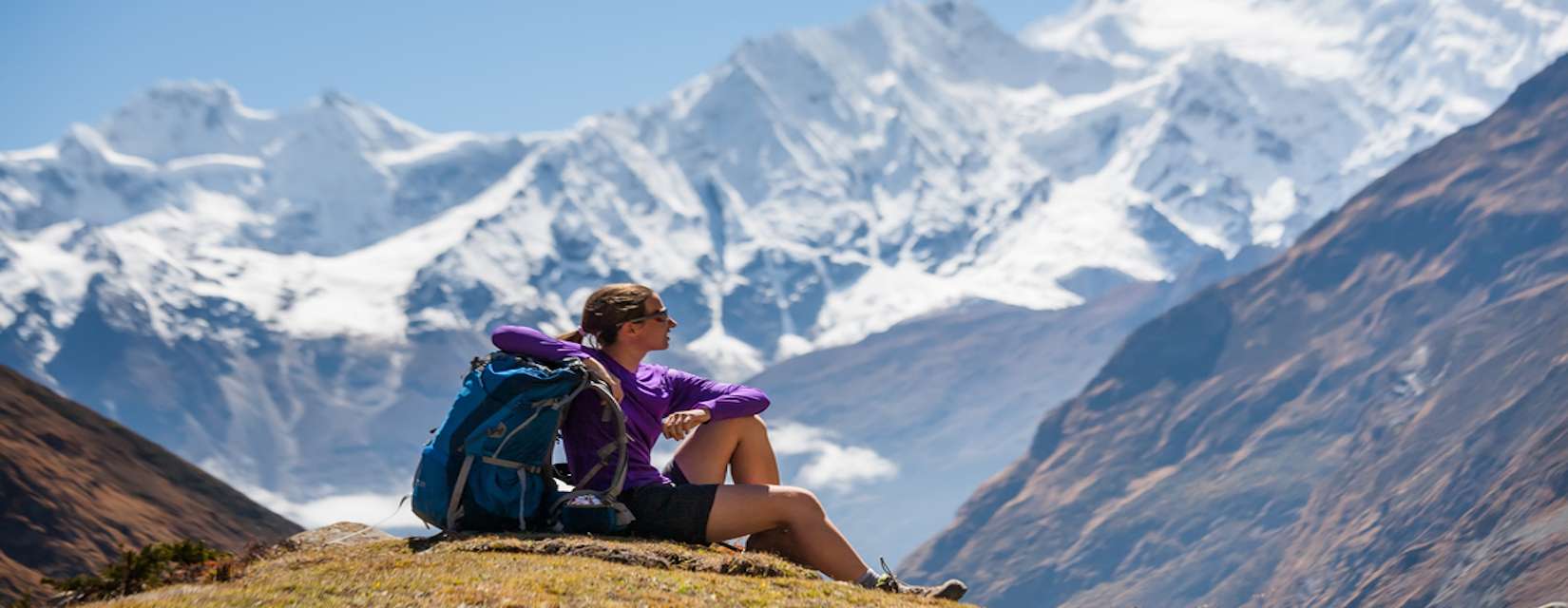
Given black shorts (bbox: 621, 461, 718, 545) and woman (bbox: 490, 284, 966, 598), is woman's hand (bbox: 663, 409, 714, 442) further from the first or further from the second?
black shorts (bbox: 621, 461, 718, 545)

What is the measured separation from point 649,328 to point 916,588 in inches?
127

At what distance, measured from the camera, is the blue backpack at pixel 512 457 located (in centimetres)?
1470

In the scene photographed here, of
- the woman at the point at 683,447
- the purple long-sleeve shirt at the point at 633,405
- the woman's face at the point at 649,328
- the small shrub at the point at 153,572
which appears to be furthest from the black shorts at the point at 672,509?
the small shrub at the point at 153,572

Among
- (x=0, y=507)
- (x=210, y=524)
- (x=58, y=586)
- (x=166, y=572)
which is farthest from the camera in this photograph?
(x=210, y=524)

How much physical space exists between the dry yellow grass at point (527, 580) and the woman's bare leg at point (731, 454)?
87 cm

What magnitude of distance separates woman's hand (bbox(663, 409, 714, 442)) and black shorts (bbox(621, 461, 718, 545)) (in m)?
0.50

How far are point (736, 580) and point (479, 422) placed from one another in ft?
8.13

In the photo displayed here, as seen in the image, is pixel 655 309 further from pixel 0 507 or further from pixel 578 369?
pixel 0 507

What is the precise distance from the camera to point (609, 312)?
51.3 ft

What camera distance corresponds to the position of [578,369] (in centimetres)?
1484

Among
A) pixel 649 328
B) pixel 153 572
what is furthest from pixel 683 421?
pixel 153 572

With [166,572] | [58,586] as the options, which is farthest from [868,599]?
[58,586]

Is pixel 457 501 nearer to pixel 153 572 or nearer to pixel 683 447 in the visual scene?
pixel 683 447

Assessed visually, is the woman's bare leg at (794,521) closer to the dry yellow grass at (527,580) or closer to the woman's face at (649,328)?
the dry yellow grass at (527,580)
